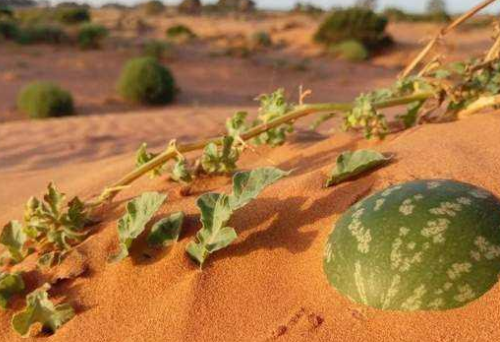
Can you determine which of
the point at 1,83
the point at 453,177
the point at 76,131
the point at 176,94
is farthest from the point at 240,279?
the point at 1,83

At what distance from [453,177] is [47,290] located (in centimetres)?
151

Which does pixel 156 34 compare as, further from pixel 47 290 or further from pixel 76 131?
pixel 47 290

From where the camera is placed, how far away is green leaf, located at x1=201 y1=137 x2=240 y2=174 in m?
2.82

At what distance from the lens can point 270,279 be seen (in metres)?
2.16

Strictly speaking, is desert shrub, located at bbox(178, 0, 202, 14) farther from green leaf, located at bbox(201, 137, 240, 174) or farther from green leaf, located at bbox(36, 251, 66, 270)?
green leaf, located at bbox(36, 251, 66, 270)

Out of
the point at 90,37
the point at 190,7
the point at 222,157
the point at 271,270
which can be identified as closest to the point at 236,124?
the point at 222,157

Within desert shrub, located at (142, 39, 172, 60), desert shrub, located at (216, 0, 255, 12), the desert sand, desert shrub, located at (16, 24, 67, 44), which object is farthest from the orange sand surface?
desert shrub, located at (216, 0, 255, 12)

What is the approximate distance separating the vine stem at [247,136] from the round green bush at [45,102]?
8.89m

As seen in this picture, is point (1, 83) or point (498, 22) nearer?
point (498, 22)

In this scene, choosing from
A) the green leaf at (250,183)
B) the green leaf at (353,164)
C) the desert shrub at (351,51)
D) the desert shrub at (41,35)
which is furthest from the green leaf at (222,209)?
the desert shrub at (41,35)

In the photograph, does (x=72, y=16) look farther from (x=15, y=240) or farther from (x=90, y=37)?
(x=15, y=240)

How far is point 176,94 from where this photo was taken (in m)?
14.3

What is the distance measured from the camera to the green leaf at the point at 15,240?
2.72m

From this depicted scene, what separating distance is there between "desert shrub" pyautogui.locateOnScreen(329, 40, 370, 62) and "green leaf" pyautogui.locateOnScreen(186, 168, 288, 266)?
1788 cm
